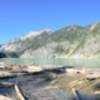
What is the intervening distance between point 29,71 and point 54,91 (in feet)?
107

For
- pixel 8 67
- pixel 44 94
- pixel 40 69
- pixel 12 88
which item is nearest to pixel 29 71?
pixel 40 69

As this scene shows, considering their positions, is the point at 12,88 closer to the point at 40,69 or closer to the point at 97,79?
the point at 97,79

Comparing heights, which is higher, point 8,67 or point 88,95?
point 8,67

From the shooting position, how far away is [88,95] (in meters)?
38.3

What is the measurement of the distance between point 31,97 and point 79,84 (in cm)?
963

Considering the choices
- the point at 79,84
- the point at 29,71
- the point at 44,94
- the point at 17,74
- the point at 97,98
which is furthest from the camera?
the point at 29,71

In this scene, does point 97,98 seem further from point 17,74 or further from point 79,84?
point 17,74

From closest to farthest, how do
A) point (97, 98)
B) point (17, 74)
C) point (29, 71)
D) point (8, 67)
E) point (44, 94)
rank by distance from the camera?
point (97, 98) → point (44, 94) → point (17, 74) → point (29, 71) → point (8, 67)

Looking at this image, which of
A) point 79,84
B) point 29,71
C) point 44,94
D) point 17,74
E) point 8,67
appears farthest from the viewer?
point 8,67

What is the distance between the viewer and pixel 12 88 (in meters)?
47.2

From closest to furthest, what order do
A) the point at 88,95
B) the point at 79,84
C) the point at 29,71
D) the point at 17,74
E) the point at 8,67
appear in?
the point at 88,95, the point at 79,84, the point at 17,74, the point at 29,71, the point at 8,67

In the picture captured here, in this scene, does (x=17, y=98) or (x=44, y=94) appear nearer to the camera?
(x=17, y=98)

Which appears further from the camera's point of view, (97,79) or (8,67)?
(8,67)

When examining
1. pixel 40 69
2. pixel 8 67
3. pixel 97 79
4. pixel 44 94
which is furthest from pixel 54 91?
pixel 8 67
